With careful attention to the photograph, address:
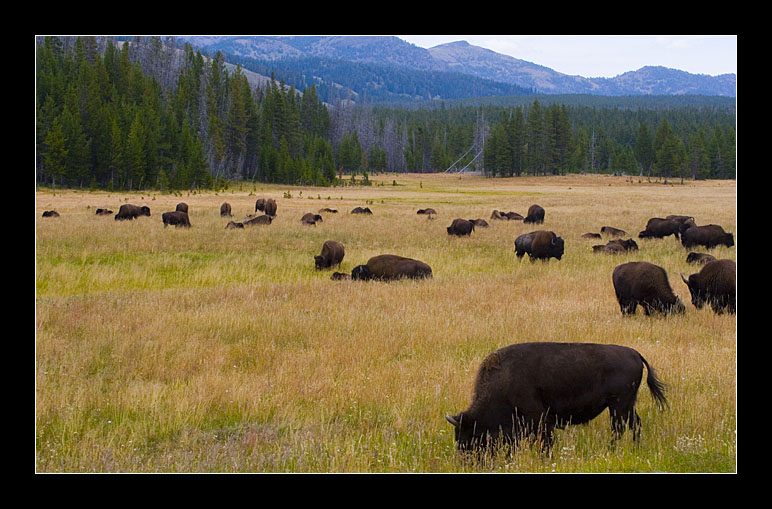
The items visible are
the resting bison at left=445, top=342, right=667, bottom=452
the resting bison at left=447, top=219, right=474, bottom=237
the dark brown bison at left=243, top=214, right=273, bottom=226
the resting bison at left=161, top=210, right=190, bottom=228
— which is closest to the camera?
the resting bison at left=445, top=342, right=667, bottom=452

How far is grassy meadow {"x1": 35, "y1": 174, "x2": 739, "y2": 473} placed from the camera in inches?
234

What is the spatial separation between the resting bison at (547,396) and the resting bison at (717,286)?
6.79 metres

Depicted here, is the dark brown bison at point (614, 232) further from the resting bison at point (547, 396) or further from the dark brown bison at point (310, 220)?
the resting bison at point (547, 396)

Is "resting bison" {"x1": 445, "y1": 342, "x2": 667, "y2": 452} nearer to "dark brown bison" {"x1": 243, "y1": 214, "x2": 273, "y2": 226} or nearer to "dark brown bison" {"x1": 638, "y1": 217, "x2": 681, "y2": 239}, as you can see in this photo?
"dark brown bison" {"x1": 638, "y1": 217, "x2": 681, "y2": 239}

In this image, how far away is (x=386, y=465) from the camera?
19.0ft

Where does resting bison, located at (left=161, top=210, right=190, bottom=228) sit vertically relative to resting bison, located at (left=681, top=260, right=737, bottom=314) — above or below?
above

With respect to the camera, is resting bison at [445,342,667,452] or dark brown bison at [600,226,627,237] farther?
dark brown bison at [600,226,627,237]

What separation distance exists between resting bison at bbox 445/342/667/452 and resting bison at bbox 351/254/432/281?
10.8 meters

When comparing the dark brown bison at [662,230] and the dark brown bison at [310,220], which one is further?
the dark brown bison at [310,220]

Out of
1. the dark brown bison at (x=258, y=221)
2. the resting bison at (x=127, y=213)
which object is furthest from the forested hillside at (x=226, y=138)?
the dark brown bison at (x=258, y=221)

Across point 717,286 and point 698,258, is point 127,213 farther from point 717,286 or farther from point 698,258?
point 717,286

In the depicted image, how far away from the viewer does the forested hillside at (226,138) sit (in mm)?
66000

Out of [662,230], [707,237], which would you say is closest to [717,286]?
[707,237]

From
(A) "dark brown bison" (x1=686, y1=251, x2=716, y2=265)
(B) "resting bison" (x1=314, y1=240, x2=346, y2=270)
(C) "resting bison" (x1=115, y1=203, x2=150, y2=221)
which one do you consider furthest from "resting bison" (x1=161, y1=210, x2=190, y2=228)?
(A) "dark brown bison" (x1=686, y1=251, x2=716, y2=265)
